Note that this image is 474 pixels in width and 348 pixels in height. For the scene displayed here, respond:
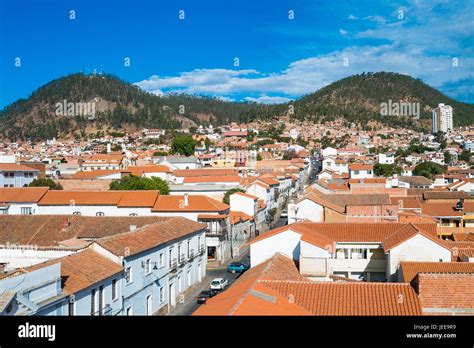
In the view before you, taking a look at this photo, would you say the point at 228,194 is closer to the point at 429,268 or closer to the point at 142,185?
the point at 142,185

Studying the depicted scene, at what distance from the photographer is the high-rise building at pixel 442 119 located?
14938 cm

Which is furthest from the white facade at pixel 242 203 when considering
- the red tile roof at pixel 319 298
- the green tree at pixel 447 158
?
the green tree at pixel 447 158

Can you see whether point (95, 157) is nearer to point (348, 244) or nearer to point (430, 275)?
point (348, 244)

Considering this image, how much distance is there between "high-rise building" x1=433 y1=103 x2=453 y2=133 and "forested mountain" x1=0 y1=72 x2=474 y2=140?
4436 millimetres

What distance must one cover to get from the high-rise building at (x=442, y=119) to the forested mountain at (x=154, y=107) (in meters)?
4.44

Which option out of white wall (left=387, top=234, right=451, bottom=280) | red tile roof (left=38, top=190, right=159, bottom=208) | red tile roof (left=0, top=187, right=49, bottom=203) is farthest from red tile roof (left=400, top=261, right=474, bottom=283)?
red tile roof (left=0, top=187, right=49, bottom=203)

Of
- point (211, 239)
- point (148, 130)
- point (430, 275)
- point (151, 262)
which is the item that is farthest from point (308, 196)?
point (148, 130)

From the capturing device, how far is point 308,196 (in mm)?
27359

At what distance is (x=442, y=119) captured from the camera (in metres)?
151

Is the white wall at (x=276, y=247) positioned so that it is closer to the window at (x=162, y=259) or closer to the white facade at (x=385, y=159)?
the window at (x=162, y=259)

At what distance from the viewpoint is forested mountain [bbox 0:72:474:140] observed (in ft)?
507

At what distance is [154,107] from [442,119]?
92.1 metres
